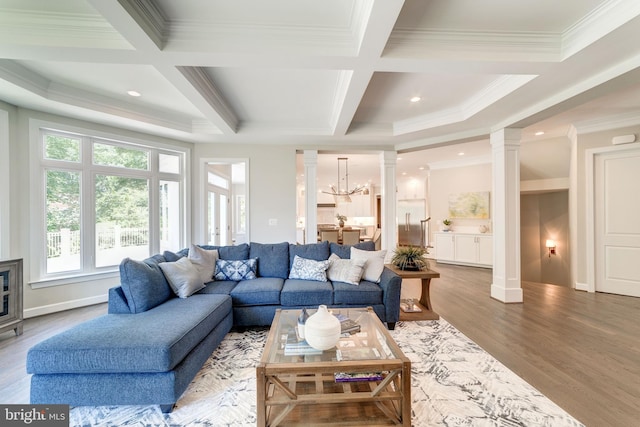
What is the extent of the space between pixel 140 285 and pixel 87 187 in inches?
99.7

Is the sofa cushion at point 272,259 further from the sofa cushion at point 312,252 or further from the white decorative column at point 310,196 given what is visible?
the white decorative column at point 310,196

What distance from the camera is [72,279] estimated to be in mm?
3492

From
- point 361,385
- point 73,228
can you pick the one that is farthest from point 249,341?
point 73,228

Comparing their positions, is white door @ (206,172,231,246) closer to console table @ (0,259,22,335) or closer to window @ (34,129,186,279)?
window @ (34,129,186,279)

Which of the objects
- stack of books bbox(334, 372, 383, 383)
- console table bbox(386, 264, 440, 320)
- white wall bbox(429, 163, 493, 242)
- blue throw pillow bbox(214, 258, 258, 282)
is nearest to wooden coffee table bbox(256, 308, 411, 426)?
stack of books bbox(334, 372, 383, 383)

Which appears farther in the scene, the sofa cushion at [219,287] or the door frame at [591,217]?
the door frame at [591,217]

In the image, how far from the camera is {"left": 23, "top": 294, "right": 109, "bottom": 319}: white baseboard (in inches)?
125

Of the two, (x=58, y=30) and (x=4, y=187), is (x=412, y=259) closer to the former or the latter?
(x=58, y=30)

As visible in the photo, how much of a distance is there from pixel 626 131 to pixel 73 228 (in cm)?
839

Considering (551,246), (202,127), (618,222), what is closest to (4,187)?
(202,127)

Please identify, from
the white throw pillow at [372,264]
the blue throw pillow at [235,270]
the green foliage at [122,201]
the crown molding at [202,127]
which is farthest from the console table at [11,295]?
the white throw pillow at [372,264]

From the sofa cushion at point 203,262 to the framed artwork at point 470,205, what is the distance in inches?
244

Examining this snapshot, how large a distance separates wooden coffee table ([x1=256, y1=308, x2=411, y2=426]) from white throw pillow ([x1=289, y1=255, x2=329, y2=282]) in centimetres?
146

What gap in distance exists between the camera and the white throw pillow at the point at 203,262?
301 cm
